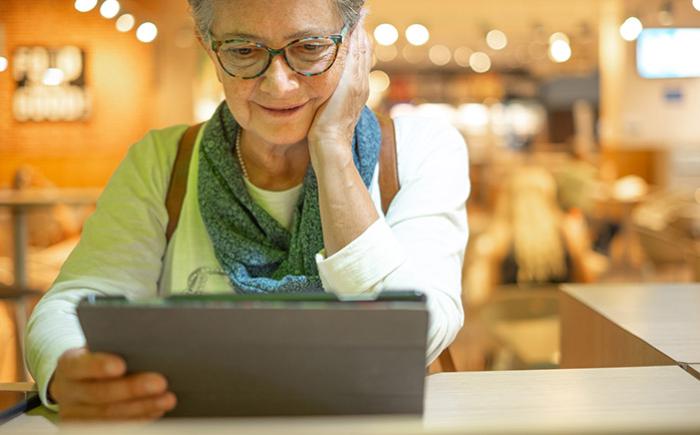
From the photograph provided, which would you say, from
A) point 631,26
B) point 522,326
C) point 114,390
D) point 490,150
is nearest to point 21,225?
point 522,326

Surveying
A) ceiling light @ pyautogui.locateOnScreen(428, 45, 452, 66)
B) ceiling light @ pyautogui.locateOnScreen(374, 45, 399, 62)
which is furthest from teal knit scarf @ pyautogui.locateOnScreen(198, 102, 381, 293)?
ceiling light @ pyautogui.locateOnScreen(428, 45, 452, 66)

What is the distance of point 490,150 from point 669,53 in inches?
258

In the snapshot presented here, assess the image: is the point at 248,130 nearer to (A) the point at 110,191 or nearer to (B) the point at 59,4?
(A) the point at 110,191

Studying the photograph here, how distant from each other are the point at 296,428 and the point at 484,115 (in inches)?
840

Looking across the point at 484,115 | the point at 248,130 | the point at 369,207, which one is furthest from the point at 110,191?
the point at 484,115

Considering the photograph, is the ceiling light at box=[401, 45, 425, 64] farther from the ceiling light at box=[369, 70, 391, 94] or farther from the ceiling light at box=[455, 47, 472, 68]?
Answer: the ceiling light at box=[369, 70, 391, 94]

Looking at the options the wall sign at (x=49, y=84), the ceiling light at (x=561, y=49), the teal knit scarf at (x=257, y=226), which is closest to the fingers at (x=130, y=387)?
the teal knit scarf at (x=257, y=226)

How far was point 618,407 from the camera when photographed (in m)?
1.03

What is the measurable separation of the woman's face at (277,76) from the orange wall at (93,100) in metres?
7.03

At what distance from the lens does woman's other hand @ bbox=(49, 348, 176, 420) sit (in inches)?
36.5

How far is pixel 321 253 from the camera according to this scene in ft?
4.55

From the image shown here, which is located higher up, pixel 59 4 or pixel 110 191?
pixel 59 4

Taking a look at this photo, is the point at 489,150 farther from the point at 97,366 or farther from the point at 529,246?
the point at 97,366

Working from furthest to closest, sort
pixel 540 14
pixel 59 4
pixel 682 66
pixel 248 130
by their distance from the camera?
pixel 540 14 → pixel 682 66 → pixel 59 4 → pixel 248 130
